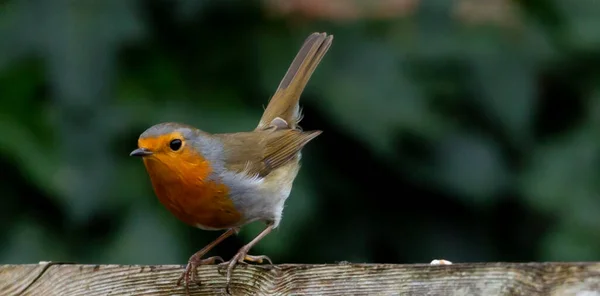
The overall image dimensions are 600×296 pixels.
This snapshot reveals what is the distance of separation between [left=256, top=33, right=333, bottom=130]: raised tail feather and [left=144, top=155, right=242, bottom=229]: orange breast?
80 centimetres

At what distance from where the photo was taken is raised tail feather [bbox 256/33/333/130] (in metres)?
4.55

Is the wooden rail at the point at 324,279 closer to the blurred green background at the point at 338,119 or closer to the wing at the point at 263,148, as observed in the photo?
the wing at the point at 263,148

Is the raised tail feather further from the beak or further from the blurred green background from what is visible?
the beak

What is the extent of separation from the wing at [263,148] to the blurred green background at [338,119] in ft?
0.67

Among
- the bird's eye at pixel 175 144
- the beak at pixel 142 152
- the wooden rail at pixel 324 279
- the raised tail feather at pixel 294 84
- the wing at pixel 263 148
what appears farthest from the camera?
the raised tail feather at pixel 294 84

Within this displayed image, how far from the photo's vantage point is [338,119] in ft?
15.6

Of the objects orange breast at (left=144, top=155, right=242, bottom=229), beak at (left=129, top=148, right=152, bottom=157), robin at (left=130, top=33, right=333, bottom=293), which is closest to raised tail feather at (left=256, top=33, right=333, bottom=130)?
robin at (left=130, top=33, right=333, bottom=293)

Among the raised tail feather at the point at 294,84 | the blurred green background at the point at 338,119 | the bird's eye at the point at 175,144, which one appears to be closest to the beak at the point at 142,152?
the bird's eye at the point at 175,144

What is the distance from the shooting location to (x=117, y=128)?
14.6 ft

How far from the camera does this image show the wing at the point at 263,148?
13.8ft

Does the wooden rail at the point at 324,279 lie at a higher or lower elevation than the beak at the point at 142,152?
lower

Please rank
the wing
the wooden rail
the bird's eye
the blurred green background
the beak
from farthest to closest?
1. the blurred green background
2. the wing
3. the bird's eye
4. the beak
5. the wooden rail

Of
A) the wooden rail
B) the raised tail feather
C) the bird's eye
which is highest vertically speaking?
the raised tail feather

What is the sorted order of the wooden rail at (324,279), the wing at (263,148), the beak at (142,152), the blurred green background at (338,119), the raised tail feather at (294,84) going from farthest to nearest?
the raised tail feather at (294,84) < the blurred green background at (338,119) < the wing at (263,148) < the beak at (142,152) < the wooden rail at (324,279)
